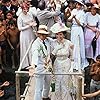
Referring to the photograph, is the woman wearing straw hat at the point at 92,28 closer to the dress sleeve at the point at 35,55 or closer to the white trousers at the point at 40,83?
the white trousers at the point at 40,83

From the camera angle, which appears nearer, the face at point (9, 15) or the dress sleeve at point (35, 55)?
the dress sleeve at point (35, 55)

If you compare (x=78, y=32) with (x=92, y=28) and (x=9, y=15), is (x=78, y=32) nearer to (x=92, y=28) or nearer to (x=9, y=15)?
(x=92, y=28)

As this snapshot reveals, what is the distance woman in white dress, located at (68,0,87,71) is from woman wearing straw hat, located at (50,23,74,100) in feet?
7.06

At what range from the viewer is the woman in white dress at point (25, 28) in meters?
12.7

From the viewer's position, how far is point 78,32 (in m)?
12.5

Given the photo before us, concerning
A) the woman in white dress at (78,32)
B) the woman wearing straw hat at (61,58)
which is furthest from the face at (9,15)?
the woman wearing straw hat at (61,58)

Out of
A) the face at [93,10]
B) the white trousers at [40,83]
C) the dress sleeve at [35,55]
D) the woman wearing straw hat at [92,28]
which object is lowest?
the white trousers at [40,83]

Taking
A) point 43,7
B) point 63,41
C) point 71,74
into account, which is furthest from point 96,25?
point 71,74

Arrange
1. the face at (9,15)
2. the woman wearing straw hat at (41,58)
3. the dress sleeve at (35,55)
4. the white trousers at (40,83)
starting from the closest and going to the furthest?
1. the dress sleeve at (35,55)
2. the woman wearing straw hat at (41,58)
3. the white trousers at (40,83)
4. the face at (9,15)

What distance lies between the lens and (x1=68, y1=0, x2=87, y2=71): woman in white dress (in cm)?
1237

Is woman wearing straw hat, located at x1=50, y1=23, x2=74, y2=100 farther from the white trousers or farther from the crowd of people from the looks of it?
the crowd of people

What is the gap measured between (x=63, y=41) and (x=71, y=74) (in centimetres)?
140

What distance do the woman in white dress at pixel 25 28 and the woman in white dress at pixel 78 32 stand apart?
3.73ft

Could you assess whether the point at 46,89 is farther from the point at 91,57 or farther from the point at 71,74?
the point at 91,57
